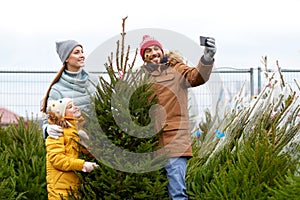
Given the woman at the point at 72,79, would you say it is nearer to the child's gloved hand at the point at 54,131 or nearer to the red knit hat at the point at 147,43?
the child's gloved hand at the point at 54,131

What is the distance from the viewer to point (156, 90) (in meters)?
5.82

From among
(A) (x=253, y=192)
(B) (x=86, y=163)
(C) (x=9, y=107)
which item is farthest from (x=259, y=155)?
(C) (x=9, y=107)

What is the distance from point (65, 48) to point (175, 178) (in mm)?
1695

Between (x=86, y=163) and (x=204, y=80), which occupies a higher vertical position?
(x=204, y=80)

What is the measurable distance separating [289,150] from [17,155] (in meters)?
2.51

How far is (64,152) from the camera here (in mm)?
5793

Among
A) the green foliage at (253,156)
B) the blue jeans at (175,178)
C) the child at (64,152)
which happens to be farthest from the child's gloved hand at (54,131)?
the green foliage at (253,156)

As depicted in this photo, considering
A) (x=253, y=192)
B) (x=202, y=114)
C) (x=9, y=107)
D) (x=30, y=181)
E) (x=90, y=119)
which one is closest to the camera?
(x=253, y=192)

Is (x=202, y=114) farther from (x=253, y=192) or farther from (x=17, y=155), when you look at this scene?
(x=253, y=192)

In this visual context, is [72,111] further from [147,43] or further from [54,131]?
[147,43]

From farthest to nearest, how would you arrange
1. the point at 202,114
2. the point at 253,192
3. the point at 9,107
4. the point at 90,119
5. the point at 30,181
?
the point at 9,107, the point at 202,114, the point at 30,181, the point at 90,119, the point at 253,192

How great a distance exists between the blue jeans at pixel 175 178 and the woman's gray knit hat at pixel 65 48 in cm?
152

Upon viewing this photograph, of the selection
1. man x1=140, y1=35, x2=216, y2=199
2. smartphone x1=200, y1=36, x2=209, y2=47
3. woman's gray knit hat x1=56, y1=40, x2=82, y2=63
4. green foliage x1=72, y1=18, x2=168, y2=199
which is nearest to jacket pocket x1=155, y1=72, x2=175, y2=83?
man x1=140, y1=35, x2=216, y2=199

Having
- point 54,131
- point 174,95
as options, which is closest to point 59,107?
point 54,131
